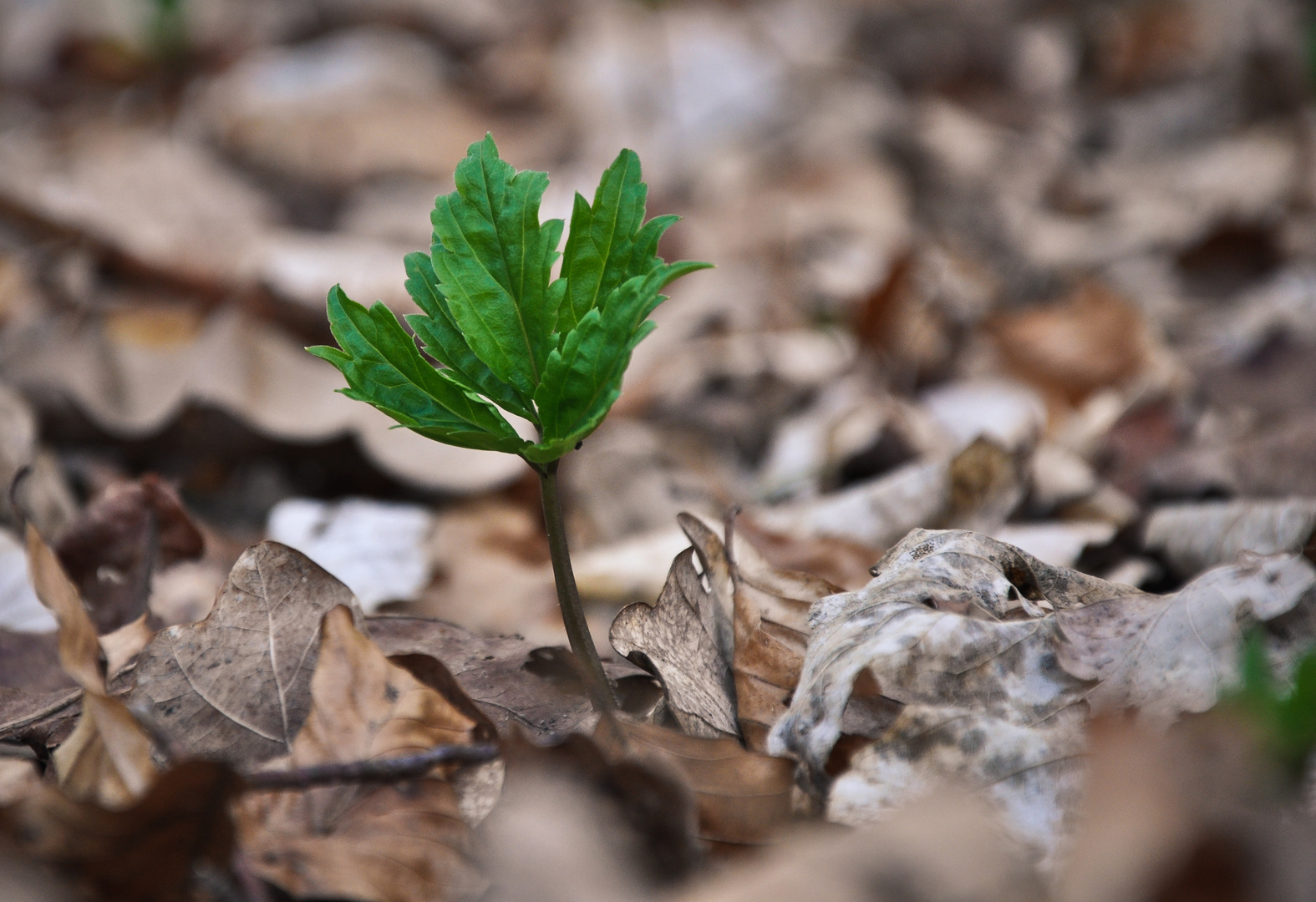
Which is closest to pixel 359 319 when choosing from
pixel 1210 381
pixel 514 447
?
pixel 514 447

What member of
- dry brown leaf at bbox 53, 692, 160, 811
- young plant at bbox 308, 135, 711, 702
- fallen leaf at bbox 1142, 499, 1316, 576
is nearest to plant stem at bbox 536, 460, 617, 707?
young plant at bbox 308, 135, 711, 702

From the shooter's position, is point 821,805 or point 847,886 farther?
point 821,805

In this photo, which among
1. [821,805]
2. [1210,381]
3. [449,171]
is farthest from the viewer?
[449,171]

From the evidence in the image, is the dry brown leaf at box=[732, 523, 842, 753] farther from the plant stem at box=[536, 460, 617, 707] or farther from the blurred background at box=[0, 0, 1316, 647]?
the blurred background at box=[0, 0, 1316, 647]

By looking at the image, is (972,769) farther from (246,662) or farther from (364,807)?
(246,662)

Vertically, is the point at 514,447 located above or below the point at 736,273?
below

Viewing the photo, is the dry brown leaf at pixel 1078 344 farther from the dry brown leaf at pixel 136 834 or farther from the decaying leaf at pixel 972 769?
the dry brown leaf at pixel 136 834

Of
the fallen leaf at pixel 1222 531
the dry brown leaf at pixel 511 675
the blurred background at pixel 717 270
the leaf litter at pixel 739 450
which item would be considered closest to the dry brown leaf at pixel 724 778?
the leaf litter at pixel 739 450

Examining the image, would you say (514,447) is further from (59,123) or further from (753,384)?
(59,123)
